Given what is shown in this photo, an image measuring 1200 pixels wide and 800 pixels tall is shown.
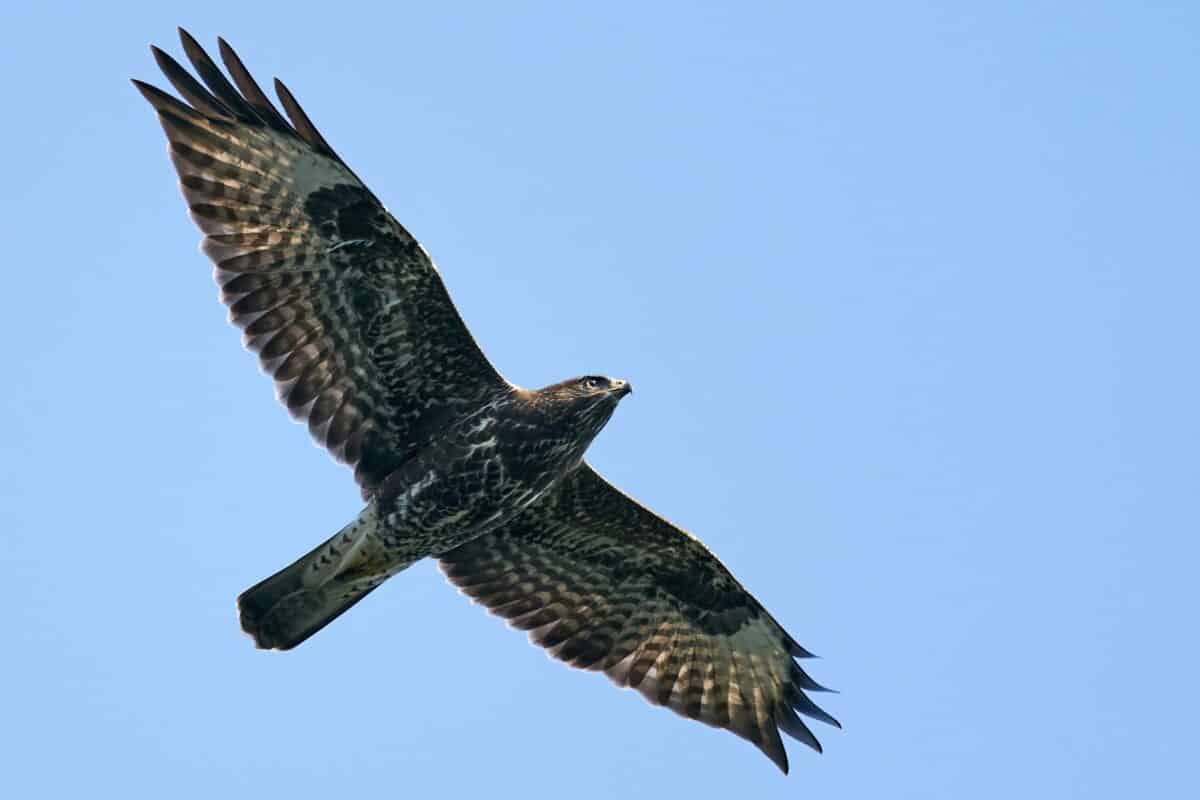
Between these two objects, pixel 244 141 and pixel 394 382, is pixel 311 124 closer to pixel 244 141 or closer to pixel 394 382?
pixel 244 141

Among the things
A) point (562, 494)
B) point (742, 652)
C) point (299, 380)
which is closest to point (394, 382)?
point (299, 380)

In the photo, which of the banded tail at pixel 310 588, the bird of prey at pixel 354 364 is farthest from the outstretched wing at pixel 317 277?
the banded tail at pixel 310 588

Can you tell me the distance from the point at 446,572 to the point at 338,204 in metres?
3.26

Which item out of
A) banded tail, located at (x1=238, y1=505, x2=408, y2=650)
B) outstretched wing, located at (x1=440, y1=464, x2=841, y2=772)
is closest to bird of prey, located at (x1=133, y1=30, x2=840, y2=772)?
banded tail, located at (x1=238, y1=505, x2=408, y2=650)

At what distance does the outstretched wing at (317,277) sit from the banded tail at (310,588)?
19.3 inches

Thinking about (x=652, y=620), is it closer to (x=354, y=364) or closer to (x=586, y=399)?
(x=586, y=399)

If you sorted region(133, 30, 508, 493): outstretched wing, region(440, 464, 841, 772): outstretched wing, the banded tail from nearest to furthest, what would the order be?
1. region(133, 30, 508, 493): outstretched wing
2. the banded tail
3. region(440, 464, 841, 772): outstretched wing

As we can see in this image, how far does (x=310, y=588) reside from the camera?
14523 millimetres

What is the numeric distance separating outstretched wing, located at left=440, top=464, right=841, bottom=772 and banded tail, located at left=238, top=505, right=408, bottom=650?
4.51 feet

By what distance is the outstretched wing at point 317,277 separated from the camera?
14102mm

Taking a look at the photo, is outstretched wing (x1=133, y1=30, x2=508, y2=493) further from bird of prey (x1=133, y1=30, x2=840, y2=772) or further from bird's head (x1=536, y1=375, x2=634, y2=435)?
bird's head (x1=536, y1=375, x2=634, y2=435)

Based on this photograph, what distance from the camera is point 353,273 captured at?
563 inches

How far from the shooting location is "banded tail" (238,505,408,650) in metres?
14.4

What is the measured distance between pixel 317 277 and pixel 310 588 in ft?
7.39
